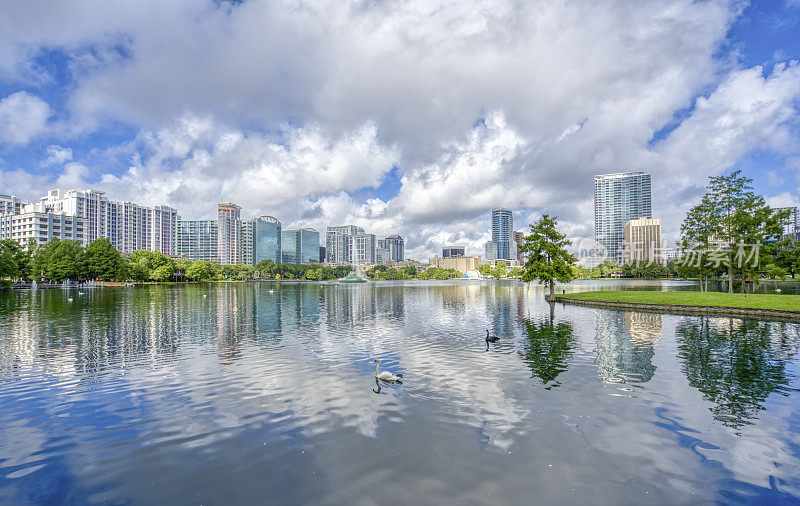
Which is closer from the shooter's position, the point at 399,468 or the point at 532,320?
the point at 399,468

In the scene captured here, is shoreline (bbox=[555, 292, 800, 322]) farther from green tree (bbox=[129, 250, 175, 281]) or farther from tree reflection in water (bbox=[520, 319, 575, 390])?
green tree (bbox=[129, 250, 175, 281])

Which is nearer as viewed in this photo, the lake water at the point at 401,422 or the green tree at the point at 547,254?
the lake water at the point at 401,422

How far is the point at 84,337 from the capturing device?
95.5 ft

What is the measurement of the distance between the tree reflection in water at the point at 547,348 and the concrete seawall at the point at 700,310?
59.3 ft

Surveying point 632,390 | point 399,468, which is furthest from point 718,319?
point 399,468

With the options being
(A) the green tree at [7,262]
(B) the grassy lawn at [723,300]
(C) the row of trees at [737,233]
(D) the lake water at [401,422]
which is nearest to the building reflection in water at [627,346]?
(D) the lake water at [401,422]

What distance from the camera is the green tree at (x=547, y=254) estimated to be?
62.7 m

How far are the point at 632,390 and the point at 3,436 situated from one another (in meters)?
24.0

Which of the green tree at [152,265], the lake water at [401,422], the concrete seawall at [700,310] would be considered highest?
the green tree at [152,265]

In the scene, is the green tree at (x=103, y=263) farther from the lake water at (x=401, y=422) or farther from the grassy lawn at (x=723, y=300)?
the grassy lawn at (x=723, y=300)

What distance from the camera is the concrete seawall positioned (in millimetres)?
38737

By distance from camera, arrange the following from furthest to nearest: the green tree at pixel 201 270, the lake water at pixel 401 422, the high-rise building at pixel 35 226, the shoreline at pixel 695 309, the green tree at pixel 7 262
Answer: the high-rise building at pixel 35 226 < the green tree at pixel 201 270 < the green tree at pixel 7 262 < the shoreline at pixel 695 309 < the lake water at pixel 401 422

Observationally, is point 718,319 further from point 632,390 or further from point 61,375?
point 61,375

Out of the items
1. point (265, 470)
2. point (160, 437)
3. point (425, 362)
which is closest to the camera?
point (265, 470)
